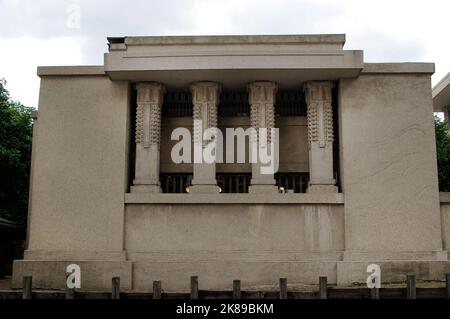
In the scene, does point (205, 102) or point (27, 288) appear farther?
point (205, 102)

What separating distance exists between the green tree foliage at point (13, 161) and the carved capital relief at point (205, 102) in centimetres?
1278

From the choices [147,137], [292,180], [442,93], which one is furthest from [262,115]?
[442,93]

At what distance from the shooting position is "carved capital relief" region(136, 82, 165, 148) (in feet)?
73.4

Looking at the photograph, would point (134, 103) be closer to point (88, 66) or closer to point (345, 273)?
point (88, 66)

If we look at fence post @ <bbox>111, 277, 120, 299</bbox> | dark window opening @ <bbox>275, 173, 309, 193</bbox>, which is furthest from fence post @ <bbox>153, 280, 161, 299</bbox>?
dark window opening @ <bbox>275, 173, 309, 193</bbox>

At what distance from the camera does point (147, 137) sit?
73.3 ft

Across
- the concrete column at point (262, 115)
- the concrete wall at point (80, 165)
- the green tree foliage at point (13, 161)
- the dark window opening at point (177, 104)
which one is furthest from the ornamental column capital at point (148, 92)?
the green tree foliage at point (13, 161)

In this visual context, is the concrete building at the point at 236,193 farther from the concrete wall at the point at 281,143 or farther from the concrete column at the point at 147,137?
the concrete wall at the point at 281,143

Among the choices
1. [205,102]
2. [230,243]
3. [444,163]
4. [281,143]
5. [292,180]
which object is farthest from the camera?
[444,163]

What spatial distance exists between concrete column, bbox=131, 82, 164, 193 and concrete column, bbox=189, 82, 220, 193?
1.45 metres

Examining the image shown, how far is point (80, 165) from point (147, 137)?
9.13ft

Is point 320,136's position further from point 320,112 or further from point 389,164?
point 389,164

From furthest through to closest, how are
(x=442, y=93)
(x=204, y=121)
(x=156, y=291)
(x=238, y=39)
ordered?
(x=442, y=93)
(x=204, y=121)
(x=238, y=39)
(x=156, y=291)

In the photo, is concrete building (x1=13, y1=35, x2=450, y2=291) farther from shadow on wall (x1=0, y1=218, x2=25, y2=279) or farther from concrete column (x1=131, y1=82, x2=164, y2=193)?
shadow on wall (x1=0, y1=218, x2=25, y2=279)
